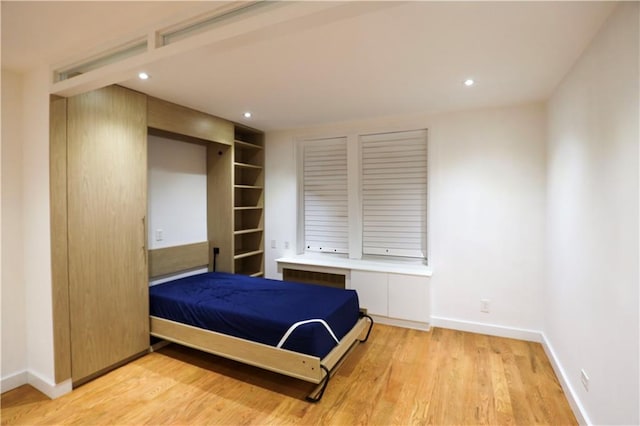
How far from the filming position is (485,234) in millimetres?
3529

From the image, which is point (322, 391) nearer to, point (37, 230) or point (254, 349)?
point (254, 349)

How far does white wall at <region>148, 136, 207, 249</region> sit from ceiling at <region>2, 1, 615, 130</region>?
2.17ft

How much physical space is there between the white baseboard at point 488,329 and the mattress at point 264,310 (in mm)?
1288

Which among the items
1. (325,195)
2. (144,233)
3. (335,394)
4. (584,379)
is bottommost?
(335,394)

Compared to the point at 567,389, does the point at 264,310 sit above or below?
above

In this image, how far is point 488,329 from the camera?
353cm

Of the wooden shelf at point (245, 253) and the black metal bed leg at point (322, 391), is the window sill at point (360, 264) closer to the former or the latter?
the wooden shelf at point (245, 253)

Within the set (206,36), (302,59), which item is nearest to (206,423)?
(206,36)

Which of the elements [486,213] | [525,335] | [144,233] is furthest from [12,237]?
[525,335]

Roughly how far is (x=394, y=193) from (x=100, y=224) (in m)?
3.11

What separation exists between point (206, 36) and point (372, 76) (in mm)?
1451

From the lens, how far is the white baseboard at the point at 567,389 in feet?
6.77

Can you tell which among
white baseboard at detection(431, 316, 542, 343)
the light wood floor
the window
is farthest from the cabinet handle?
white baseboard at detection(431, 316, 542, 343)

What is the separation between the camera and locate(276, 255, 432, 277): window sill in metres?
3.75
